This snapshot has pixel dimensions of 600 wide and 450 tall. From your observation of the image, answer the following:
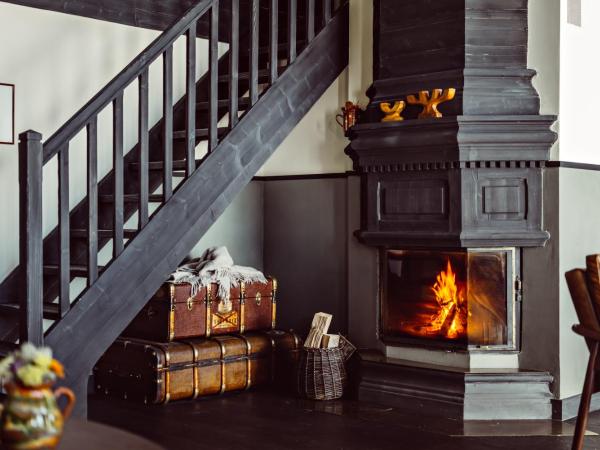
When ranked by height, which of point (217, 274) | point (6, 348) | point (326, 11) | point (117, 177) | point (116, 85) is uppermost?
point (326, 11)

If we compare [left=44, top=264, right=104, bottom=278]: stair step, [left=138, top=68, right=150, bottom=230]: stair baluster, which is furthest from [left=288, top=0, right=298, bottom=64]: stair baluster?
[left=44, top=264, right=104, bottom=278]: stair step

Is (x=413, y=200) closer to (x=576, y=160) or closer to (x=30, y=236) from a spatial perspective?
(x=576, y=160)

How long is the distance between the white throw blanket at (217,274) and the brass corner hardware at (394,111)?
4.75 ft

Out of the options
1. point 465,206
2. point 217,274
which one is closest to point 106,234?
point 217,274

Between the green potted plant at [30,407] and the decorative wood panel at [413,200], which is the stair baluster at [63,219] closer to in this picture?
the green potted plant at [30,407]

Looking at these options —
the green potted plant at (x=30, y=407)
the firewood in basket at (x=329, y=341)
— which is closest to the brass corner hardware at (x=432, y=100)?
the firewood in basket at (x=329, y=341)

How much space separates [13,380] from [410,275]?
3600 millimetres

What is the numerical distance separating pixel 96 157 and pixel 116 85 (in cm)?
39

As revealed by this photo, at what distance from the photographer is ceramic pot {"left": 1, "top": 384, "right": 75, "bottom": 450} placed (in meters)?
2.01

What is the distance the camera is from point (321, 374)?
17.3 feet

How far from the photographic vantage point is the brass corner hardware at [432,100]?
500cm

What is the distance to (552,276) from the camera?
4.94m

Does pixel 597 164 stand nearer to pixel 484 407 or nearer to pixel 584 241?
pixel 584 241

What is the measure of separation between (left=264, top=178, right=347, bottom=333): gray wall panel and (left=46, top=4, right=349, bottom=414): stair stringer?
94 centimetres
